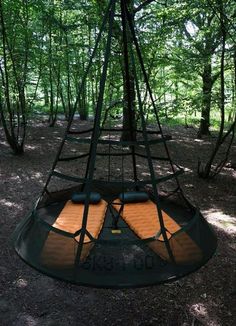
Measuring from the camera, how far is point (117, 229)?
3205mm

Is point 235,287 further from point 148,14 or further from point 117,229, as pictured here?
point 148,14

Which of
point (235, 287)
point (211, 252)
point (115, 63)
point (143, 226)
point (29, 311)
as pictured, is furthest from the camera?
point (115, 63)

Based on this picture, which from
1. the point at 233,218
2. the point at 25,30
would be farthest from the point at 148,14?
the point at 233,218

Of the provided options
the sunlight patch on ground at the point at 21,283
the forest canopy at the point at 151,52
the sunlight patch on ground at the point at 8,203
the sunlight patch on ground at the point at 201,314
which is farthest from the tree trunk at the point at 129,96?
the sunlight patch on ground at the point at 8,203

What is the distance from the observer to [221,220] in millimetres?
5773

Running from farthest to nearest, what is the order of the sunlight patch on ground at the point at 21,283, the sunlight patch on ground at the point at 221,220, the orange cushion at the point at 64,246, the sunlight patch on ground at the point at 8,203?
1. the sunlight patch on ground at the point at 8,203
2. the sunlight patch on ground at the point at 221,220
3. the sunlight patch on ground at the point at 21,283
4. the orange cushion at the point at 64,246

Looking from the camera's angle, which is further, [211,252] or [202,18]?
[202,18]

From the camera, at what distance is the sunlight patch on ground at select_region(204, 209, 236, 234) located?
547 cm

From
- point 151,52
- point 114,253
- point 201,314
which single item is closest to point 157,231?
point 114,253

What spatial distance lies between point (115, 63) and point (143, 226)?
5802 millimetres

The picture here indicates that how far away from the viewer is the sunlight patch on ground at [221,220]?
17.9 feet

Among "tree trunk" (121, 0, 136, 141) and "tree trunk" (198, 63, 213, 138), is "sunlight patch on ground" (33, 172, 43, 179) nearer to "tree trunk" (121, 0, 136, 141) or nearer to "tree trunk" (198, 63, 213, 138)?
"tree trunk" (121, 0, 136, 141)

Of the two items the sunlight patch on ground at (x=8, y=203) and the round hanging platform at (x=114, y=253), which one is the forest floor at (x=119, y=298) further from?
the round hanging platform at (x=114, y=253)

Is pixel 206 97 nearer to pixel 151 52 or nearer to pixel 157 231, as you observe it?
pixel 151 52
